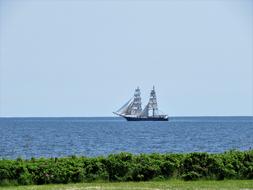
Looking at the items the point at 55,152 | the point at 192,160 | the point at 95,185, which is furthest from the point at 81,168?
the point at 55,152

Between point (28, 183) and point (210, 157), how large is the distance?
789cm

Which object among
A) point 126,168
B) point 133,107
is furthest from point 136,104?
point 126,168

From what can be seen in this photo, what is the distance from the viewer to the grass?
2095 cm

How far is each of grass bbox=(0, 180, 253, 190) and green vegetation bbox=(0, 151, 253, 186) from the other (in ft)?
2.01

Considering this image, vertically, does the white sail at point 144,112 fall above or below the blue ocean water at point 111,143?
above

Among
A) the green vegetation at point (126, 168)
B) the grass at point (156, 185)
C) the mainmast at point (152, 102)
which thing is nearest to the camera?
the grass at point (156, 185)

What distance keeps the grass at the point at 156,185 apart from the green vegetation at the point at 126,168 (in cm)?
61

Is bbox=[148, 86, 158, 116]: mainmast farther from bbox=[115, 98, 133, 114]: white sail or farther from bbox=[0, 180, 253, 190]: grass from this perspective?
bbox=[0, 180, 253, 190]: grass

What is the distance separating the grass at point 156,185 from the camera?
20953 mm

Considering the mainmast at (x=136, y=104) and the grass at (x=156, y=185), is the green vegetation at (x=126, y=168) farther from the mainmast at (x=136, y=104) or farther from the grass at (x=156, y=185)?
the mainmast at (x=136, y=104)

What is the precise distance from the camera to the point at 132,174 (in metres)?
23.2

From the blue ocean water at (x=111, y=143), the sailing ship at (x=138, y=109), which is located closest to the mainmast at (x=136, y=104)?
the sailing ship at (x=138, y=109)

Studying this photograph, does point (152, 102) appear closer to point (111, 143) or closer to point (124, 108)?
point (124, 108)

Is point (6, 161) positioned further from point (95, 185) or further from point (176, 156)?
point (176, 156)
